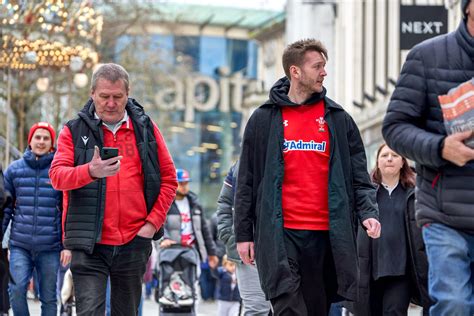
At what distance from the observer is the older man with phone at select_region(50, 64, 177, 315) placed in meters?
8.77

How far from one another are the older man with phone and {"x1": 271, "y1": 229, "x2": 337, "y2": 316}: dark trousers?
3.54ft

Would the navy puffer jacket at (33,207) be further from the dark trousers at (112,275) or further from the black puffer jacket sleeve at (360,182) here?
the black puffer jacket sleeve at (360,182)

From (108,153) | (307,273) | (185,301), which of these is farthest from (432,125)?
(185,301)

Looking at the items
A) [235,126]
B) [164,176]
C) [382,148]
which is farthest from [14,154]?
[235,126]

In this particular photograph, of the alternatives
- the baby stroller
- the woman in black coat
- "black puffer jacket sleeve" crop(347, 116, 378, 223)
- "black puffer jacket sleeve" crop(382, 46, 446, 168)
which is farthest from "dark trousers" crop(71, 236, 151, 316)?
the baby stroller

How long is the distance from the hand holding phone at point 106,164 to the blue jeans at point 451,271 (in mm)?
2408

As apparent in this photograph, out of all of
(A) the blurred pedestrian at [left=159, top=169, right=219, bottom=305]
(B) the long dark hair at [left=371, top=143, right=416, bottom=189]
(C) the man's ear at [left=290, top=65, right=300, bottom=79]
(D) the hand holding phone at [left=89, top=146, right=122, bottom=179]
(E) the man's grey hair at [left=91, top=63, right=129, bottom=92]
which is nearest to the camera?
(D) the hand holding phone at [left=89, top=146, right=122, bottom=179]

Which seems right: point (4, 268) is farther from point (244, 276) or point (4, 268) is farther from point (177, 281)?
point (177, 281)

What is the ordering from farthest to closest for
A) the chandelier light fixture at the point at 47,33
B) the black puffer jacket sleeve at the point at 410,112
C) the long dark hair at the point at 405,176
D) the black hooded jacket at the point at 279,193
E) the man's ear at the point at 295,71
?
the chandelier light fixture at the point at 47,33
the long dark hair at the point at 405,176
the man's ear at the point at 295,71
the black hooded jacket at the point at 279,193
the black puffer jacket sleeve at the point at 410,112

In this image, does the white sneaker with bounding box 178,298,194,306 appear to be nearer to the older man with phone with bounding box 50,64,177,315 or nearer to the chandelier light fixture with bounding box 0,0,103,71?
the older man with phone with bounding box 50,64,177,315

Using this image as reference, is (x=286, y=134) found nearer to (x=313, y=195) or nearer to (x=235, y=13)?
(x=313, y=195)

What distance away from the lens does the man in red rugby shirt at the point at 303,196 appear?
26.9ft

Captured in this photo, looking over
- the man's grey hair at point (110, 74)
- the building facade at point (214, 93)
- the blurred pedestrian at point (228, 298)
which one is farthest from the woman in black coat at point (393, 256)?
the building facade at point (214, 93)

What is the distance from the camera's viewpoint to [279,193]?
825cm
